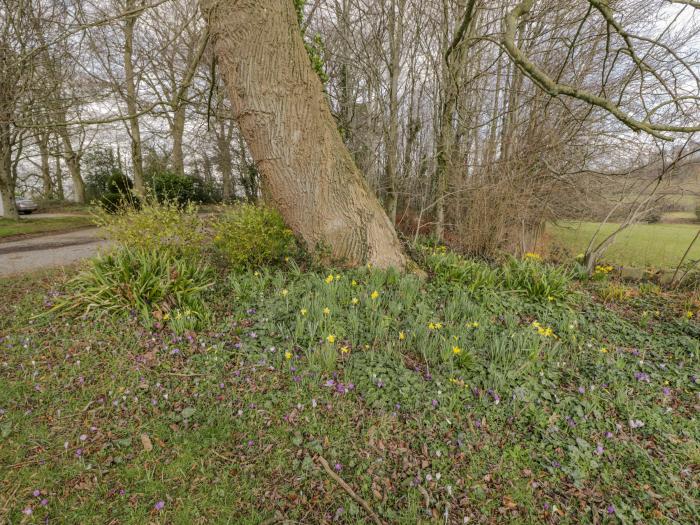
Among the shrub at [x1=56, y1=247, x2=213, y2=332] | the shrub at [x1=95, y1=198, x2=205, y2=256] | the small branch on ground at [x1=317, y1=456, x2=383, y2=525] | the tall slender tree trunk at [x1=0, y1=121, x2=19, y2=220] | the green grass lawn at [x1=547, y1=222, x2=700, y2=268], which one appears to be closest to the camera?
the small branch on ground at [x1=317, y1=456, x2=383, y2=525]

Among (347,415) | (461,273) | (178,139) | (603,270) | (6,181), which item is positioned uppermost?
(178,139)

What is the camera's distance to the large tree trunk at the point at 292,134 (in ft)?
11.4

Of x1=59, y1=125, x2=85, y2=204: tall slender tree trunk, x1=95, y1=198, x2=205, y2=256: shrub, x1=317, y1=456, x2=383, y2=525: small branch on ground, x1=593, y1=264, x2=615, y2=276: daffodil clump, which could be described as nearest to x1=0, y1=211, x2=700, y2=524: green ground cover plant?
x1=317, y1=456, x2=383, y2=525: small branch on ground

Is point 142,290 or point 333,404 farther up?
point 142,290

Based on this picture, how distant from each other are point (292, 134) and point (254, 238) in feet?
4.25

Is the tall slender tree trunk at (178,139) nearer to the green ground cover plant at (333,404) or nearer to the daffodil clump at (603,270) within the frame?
the green ground cover plant at (333,404)

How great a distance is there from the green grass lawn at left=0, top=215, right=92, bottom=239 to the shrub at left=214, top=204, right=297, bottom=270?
8.49 metres

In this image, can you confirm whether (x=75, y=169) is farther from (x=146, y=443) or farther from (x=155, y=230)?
(x=146, y=443)

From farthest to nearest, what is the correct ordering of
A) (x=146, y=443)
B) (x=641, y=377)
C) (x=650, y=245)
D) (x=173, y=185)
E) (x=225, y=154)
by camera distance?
(x=225, y=154), (x=173, y=185), (x=650, y=245), (x=641, y=377), (x=146, y=443)

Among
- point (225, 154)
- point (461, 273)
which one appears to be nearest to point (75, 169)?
point (225, 154)

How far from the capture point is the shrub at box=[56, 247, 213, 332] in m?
3.12

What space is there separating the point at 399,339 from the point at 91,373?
2464mm

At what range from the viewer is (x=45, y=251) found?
6.90 m

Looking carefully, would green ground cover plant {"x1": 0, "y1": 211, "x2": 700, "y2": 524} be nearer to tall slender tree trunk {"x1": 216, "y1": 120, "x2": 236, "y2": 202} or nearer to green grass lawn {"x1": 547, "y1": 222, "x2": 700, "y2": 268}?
green grass lawn {"x1": 547, "y1": 222, "x2": 700, "y2": 268}
